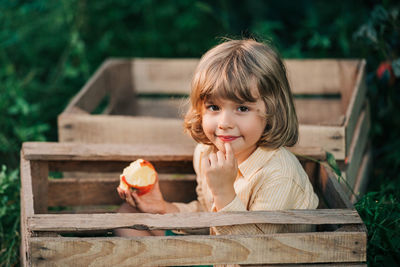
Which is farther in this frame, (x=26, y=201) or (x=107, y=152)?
(x=107, y=152)

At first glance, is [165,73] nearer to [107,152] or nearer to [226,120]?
[107,152]

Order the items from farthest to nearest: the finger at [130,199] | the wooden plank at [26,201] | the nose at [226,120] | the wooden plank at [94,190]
Answer: 1. the wooden plank at [94,190]
2. the finger at [130,199]
3. the nose at [226,120]
4. the wooden plank at [26,201]

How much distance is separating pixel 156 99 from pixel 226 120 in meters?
2.08

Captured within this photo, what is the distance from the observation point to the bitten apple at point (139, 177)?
2.11 m

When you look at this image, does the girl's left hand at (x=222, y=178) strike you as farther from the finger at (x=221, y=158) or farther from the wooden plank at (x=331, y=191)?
the wooden plank at (x=331, y=191)

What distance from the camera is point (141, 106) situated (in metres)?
3.88

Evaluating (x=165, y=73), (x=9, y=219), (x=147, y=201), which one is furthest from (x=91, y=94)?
(x=147, y=201)

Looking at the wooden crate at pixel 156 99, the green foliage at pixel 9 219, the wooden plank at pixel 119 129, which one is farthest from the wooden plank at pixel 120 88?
the green foliage at pixel 9 219

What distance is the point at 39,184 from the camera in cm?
231

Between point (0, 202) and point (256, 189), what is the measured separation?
136 centimetres

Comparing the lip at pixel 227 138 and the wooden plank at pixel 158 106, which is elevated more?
the wooden plank at pixel 158 106

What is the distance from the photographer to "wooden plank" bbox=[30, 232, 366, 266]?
1647 millimetres

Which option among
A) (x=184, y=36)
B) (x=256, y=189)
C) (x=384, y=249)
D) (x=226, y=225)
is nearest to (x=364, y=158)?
(x=384, y=249)

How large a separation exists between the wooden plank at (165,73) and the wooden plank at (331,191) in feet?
5.59
